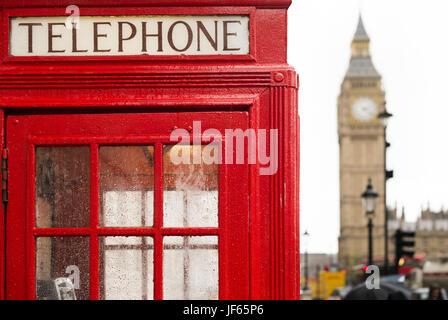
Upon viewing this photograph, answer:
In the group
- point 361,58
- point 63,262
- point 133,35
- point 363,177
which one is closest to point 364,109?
point 363,177

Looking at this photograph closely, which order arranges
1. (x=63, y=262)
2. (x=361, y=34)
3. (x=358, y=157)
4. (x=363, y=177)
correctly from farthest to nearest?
1. (x=361, y=34)
2. (x=358, y=157)
3. (x=363, y=177)
4. (x=63, y=262)

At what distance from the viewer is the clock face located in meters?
82.8

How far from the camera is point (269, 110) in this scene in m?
2.14

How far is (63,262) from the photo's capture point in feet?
6.95

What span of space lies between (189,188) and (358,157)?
80.3m

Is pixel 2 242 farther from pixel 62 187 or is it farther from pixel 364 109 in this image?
pixel 364 109

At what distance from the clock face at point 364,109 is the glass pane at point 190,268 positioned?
8200cm

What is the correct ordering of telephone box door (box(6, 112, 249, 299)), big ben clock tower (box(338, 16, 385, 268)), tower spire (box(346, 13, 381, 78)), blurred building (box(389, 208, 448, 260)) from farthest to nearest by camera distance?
tower spire (box(346, 13, 381, 78))
blurred building (box(389, 208, 448, 260))
big ben clock tower (box(338, 16, 385, 268))
telephone box door (box(6, 112, 249, 299))

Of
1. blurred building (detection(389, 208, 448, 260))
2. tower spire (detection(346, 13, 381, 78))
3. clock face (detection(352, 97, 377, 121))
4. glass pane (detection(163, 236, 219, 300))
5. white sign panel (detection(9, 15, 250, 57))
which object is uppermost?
tower spire (detection(346, 13, 381, 78))

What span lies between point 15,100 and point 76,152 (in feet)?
0.80

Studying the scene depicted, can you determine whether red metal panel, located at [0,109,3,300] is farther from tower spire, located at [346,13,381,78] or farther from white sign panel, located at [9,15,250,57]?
tower spire, located at [346,13,381,78]

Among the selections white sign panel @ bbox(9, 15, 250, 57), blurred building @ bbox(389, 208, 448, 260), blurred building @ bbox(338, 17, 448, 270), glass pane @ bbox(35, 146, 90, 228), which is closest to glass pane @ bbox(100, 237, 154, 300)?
Answer: glass pane @ bbox(35, 146, 90, 228)

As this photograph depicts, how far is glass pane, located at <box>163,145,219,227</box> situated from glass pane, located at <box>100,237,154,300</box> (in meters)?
0.12
